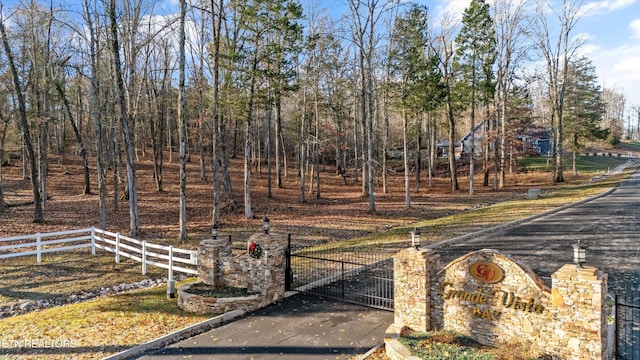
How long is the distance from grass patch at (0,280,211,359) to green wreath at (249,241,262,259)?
1.77m

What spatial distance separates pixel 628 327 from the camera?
287 inches

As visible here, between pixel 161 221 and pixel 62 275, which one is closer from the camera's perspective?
pixel 62 275

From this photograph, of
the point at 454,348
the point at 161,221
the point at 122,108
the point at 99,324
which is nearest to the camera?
the point at 454,348

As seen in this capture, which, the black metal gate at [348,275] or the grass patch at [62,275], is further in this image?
the grass patch at [62,275]

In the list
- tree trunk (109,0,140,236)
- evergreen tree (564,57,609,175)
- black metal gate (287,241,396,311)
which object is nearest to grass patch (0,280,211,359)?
black metal gate (287,241,396,311)

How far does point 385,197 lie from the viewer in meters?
30.0

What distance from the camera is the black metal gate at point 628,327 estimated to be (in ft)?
20.2

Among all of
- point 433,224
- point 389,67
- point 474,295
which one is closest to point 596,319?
point 474,295

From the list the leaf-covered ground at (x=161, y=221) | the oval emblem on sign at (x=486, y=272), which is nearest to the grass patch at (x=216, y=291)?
the leaf-covered ground at (x=161, y=221)

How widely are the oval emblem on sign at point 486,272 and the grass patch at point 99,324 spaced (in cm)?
574

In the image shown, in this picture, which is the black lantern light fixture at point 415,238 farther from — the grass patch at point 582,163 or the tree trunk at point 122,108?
the grass patch at point 582,163

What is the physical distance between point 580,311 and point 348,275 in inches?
248

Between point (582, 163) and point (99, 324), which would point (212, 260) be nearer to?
point (99, 324)

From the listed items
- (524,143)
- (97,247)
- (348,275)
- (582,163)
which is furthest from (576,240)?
(582,163)
